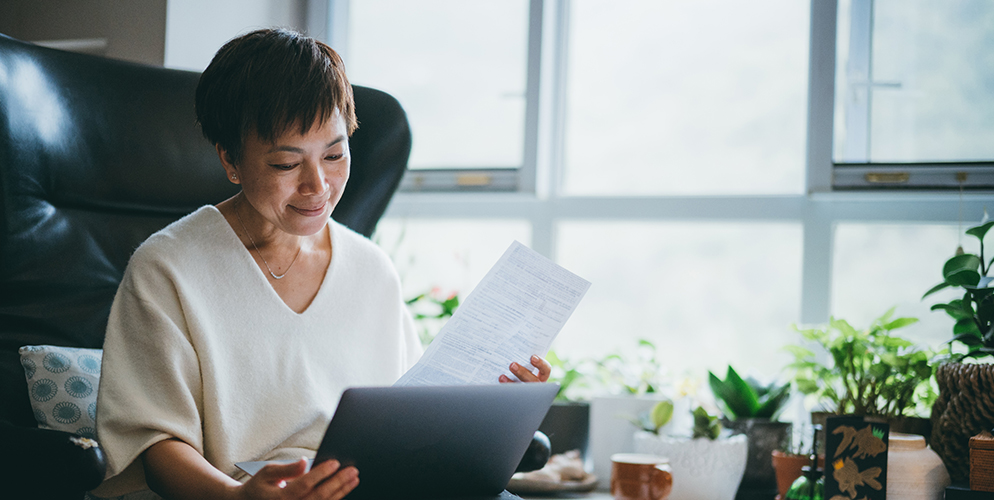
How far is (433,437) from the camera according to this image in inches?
34.7

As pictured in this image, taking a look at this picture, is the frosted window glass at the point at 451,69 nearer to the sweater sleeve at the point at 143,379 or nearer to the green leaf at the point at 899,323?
the green leaf at the point at 899,323

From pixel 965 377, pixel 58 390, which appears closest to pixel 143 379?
pixel 58 390

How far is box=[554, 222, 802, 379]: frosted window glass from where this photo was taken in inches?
80.5

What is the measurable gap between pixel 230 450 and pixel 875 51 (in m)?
1.82

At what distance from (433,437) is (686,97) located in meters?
1.56

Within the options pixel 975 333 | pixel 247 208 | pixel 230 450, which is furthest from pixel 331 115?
pixel 975 333

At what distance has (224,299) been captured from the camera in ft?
3.70

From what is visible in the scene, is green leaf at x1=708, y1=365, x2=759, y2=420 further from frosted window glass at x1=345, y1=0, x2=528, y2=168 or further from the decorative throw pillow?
the decorative throw pillow

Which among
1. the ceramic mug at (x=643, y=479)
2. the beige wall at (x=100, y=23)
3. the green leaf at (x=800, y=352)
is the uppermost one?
the beige wall at (x=100, y=23)

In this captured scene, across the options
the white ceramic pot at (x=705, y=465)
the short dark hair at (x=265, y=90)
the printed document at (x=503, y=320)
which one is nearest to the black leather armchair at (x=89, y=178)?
the short dark hair at (x=265, y=90)

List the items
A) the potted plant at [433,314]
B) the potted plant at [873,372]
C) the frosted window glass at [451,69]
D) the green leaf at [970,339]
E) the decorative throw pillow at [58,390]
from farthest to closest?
the frosted window glass at [451,69], the potted plant at [433,314], the potted plant at [873,372], the green leaf at [970,339], the decorative throw pillow at [58,390]

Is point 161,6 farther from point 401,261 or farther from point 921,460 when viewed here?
point 921,460

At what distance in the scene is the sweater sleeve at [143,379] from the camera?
98 centimetres

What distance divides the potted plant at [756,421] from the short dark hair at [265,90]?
1171mm
